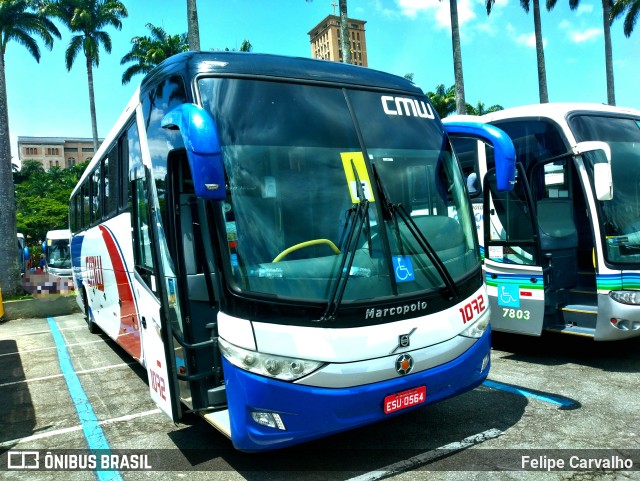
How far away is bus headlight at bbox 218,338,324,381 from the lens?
11.5 feet

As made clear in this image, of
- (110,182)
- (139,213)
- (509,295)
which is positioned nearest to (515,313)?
(509,295)

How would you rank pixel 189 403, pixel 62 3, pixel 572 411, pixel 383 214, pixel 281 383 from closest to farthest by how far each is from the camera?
pixel 281 383 < pixel 383 214 < pixel 189 403 < pixel 572 411 < pixel 62 3

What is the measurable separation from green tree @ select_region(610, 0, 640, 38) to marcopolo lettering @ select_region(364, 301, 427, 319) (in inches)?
1105

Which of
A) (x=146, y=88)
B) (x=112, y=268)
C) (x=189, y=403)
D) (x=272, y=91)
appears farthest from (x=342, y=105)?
(x=112, y=268)

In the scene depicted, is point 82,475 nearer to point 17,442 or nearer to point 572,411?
point 17,442

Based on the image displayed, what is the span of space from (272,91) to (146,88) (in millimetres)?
1540

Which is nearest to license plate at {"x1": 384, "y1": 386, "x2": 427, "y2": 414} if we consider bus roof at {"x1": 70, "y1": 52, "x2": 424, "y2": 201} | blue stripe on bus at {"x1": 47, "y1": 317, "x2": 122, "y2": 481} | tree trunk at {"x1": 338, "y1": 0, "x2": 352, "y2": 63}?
blue stripe on bus at {"x1": 47, "y1": 317, "x2": 122, "y2": 481}

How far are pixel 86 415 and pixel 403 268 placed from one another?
3.84 meters

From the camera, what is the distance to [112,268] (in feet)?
22.5

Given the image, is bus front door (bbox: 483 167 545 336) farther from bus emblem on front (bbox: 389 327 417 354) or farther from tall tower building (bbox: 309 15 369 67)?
tall tower building (bbox: 309 15 369 67)

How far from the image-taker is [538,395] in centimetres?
542

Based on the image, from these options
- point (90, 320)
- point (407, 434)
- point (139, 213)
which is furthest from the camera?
point (90, 320)

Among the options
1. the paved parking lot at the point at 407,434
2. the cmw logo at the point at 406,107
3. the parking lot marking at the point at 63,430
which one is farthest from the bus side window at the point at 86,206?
the cmw logo at the point at 406,107

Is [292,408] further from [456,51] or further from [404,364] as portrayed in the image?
[456,51]
